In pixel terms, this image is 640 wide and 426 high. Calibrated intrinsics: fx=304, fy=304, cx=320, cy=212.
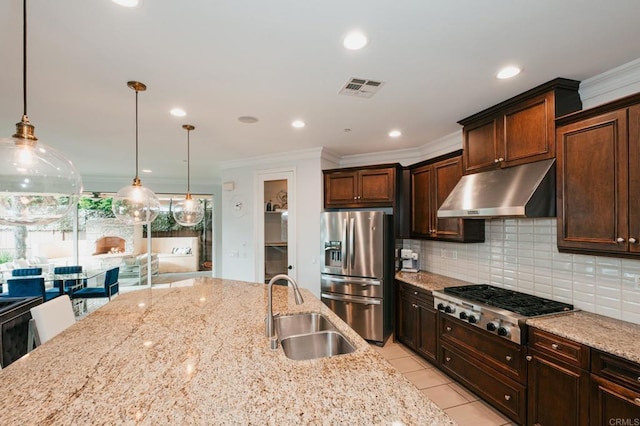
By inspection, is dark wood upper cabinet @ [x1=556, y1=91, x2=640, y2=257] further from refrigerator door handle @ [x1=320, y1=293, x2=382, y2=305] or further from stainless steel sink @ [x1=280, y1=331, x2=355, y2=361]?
refrigerator door handle @ [x1=320, y1=293, x2=382, y2=305]

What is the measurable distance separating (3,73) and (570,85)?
4124 mm

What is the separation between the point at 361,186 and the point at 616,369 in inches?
120

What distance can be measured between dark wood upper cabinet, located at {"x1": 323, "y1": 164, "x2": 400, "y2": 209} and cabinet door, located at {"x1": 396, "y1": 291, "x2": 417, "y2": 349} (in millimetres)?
1250

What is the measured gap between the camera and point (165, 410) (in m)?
1.13

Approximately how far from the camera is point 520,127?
100 inches

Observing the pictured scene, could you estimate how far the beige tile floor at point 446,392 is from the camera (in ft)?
8.02

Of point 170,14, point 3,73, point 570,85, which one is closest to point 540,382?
point 570,85

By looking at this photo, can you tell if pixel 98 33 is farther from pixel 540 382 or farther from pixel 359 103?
pixel 540 382

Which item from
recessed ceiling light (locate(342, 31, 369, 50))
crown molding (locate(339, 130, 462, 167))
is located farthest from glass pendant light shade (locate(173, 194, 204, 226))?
recessed ceiling light (locate(342, 31, 369, 50))

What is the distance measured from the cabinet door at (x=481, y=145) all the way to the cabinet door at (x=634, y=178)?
0.92m

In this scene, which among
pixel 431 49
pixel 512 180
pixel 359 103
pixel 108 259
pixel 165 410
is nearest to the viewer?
pixel 165 410

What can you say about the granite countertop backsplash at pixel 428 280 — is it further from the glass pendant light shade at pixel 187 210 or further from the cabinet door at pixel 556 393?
the glass pendant light shade at pixel 187 210

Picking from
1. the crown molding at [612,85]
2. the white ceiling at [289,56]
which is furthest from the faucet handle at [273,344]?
the crown molding at [612,85]

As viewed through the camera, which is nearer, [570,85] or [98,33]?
[98,33]
